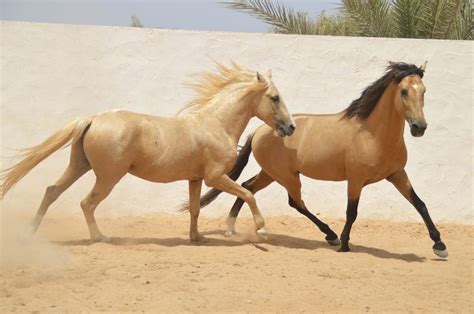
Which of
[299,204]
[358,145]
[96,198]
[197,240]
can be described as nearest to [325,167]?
[358,145]

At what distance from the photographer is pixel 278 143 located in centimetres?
777

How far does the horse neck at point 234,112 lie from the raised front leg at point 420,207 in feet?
5.35

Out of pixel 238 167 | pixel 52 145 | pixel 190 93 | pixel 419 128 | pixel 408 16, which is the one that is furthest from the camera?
pixel 408 16

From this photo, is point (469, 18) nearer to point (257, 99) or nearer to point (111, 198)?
point (257, 99)

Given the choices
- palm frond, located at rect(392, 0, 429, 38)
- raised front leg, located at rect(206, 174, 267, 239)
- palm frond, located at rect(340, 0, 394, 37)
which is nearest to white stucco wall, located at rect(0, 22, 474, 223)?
raised front leg, located at rect(206, 174, 267, 239)

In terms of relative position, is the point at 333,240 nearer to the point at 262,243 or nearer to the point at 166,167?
the point at 262,243

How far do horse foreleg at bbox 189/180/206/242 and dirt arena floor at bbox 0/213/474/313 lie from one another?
0.16 m

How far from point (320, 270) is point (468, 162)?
4016 mm

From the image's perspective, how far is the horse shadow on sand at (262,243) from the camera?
711 centimetres

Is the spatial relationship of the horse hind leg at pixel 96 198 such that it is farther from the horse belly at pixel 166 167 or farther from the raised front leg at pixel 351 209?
the raised front leg at pixel 351 209

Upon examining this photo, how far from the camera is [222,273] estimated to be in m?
5.75

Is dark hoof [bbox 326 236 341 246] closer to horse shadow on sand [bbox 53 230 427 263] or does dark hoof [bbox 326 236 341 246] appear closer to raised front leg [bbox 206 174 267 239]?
horse shadow on sand [bbox 53 230 427 263]

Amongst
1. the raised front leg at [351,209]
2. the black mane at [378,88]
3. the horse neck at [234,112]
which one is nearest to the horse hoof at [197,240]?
the horse neck at [234,112]

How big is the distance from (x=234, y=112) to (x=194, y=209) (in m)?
1.10
